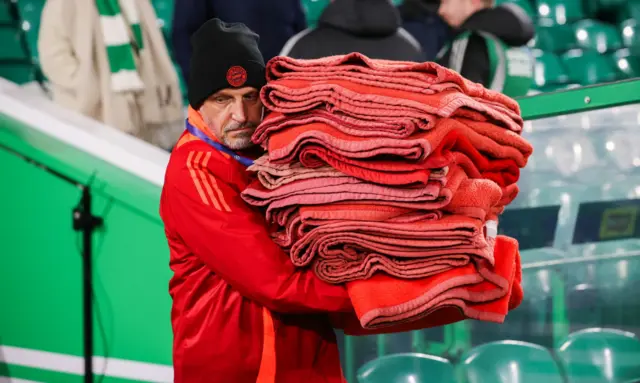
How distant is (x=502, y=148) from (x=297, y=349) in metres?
0.51

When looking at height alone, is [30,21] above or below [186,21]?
Result: below

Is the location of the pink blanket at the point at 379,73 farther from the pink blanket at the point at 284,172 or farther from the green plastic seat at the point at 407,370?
the green plastic seat at the point at 407,370

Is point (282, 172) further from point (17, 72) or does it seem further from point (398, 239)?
point (17, 72)

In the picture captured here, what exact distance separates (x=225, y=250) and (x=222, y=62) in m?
0.33

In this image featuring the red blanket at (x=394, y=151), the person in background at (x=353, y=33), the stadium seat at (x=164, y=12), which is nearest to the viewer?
the red blanket at (x=394, y=151)

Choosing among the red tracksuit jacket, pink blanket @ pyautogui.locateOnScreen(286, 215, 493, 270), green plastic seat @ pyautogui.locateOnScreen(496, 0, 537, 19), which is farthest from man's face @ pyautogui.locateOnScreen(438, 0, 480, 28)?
green plastic seat @ pyautogui.locateOnScreen(496, 0, 537, 19)

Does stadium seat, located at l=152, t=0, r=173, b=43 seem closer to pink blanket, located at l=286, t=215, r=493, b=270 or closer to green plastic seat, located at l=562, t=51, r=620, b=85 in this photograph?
green plastic seat, located at l=562, t=51, r=620, b=85

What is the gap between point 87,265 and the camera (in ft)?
7.47

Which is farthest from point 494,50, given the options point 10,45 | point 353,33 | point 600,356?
point 10,45

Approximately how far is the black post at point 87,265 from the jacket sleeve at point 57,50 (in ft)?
3.29

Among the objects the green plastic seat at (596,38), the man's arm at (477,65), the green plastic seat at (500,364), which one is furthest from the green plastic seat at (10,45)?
the green plastic seat at (596,38)

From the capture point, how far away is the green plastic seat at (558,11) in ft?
19.5

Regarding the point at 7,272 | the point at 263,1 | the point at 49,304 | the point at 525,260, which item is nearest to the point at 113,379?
the point at 49,304

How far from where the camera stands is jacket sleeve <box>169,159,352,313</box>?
4.70 feet
